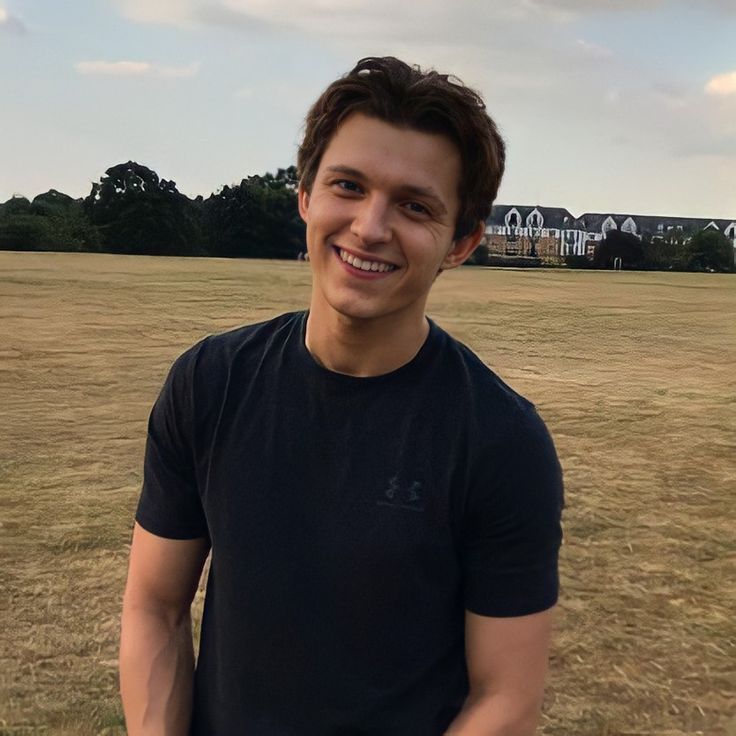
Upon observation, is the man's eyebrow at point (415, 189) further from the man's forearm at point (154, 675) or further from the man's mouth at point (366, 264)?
the man's forearm at point (154, 675)

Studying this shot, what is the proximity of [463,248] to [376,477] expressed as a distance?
51cm

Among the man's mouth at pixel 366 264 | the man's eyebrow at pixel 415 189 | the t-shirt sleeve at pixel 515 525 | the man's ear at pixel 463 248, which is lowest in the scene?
the t-shirt sleeve at pixel 515 525

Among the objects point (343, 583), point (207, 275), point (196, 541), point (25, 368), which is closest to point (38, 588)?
point (196, 541)

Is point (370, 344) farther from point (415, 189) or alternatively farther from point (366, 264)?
point (415, 189)

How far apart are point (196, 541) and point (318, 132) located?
80 centimetres

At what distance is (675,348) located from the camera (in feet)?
50.9

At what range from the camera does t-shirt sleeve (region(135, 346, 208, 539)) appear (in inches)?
68.0

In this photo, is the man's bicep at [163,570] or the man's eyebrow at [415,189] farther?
the man's bicep at [163,570]

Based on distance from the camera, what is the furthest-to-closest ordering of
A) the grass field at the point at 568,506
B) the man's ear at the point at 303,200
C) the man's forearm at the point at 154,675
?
the grass field at the point at 568,506 → the man's ear at the point at 303,200 → the man's forearm at the point at 154,675

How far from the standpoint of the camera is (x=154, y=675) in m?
1.79

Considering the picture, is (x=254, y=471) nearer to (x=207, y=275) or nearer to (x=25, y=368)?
(x=25, y=368)

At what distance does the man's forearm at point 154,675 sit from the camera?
1777 mm

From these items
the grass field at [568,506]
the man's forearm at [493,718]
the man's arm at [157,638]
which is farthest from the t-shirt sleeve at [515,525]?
the grass field at [568,506]

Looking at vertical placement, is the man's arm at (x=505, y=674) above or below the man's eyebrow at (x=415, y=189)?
below
